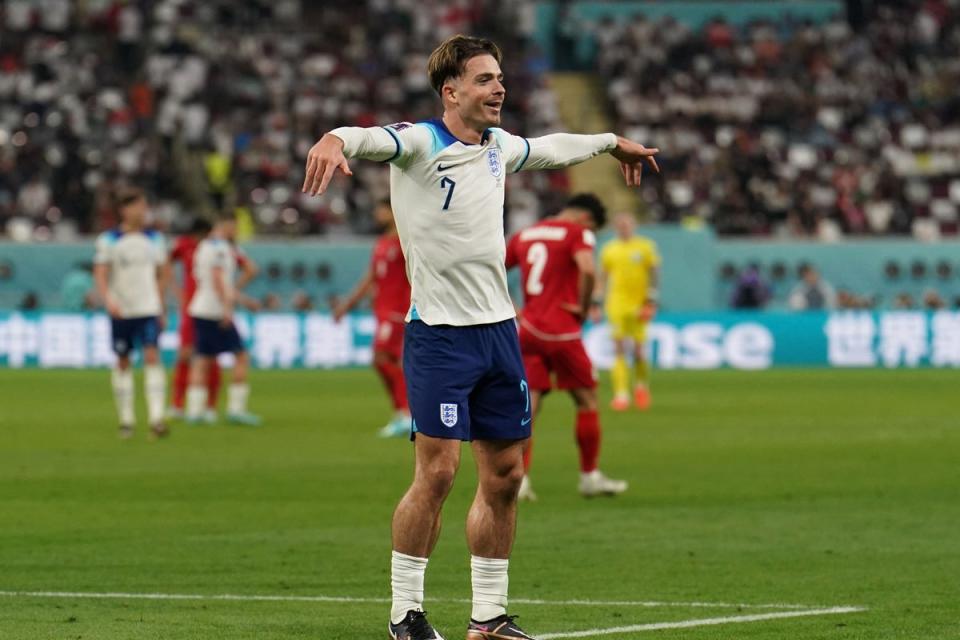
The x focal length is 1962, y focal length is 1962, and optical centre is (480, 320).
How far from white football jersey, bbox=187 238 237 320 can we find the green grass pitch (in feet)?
4.89

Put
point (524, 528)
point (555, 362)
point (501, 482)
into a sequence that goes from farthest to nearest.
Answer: point (555, 362) → point (524, 528) → point (501, 482)

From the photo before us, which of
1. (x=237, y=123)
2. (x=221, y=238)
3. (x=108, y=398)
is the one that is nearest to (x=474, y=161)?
(x=221, y=238)

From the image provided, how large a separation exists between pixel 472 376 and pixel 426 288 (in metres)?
0.41

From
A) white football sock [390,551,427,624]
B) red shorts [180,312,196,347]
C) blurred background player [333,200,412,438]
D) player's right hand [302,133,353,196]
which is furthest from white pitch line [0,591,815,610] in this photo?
red shorts [180,312,196,347]

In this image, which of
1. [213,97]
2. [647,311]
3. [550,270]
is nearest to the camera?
[550,270]

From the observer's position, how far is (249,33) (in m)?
46.9

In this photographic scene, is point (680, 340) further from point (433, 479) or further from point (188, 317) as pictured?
point (433, 479)

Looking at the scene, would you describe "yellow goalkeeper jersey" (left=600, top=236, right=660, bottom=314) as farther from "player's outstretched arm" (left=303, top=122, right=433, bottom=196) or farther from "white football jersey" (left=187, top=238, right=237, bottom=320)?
"player's outstretched arm" (left=303, top=122, right=433, bottom=196)

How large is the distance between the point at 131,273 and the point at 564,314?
6567 millimetres

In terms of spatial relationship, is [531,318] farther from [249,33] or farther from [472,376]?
[249,33]

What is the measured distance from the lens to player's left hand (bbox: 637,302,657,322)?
82.8ft

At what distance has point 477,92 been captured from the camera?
25.4 feet

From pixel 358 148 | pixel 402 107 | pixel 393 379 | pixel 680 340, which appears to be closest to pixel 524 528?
pixel 358 148

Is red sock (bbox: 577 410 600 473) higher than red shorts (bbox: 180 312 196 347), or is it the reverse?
red shorts (bbox: 180 312 196 347)
